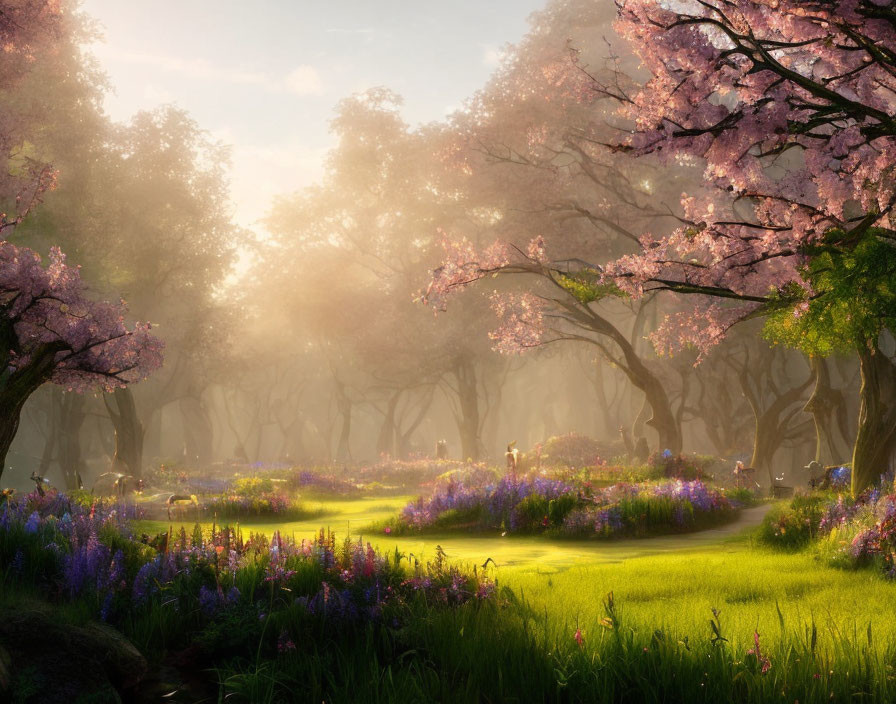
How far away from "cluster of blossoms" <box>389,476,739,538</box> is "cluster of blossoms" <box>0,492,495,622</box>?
6272mm

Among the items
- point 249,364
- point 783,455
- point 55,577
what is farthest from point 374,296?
point 55,577

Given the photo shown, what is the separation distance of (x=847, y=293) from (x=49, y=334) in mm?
12027

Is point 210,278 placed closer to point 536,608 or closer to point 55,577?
point 55,577

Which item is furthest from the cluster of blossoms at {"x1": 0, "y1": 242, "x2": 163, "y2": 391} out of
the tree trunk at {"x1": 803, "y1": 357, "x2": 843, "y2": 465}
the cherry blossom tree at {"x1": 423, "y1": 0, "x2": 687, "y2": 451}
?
the tree trunk at {"x1": 803, "y1": 357, "x2": 843, "y2": 465}

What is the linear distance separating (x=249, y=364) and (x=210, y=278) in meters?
13.9

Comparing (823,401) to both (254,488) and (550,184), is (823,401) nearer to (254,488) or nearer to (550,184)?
(550,184)

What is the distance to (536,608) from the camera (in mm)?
6711

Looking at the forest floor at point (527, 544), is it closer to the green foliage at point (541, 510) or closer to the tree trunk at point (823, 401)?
the green foliage at point (541, 510)

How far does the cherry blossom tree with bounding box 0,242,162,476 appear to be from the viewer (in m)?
11.8

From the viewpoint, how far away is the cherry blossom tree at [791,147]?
7.89 metres

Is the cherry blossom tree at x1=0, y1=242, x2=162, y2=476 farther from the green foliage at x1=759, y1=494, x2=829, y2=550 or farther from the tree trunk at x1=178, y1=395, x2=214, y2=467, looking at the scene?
the tree trunk at x1=178, y1=395, x2=214, y2=467

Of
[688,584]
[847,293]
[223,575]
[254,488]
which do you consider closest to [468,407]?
[254,488]

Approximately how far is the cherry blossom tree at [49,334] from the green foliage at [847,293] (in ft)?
35.7

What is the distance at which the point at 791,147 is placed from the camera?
33.4 ft
